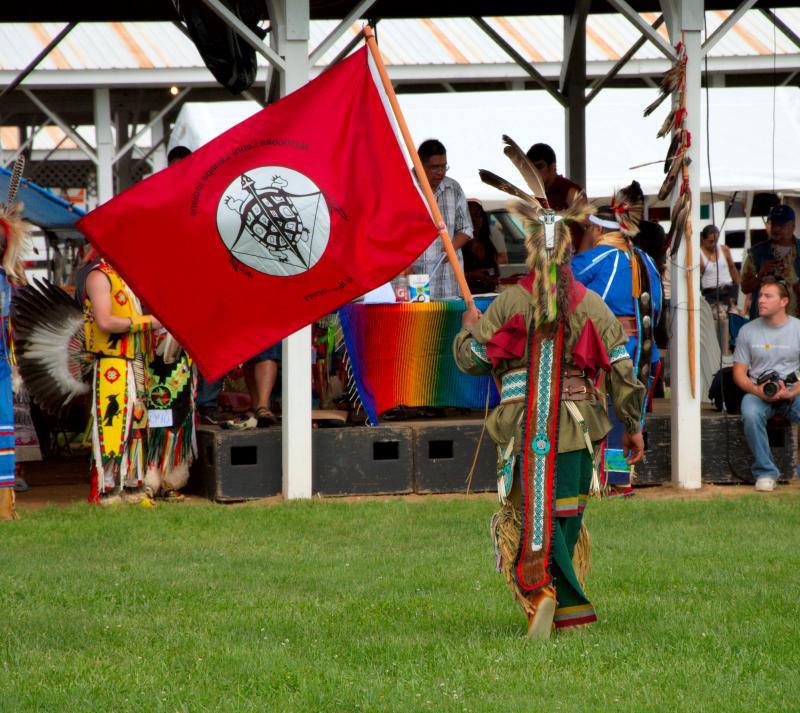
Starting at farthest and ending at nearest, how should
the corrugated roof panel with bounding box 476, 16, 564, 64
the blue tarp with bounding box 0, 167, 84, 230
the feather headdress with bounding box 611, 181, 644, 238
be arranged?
the corrugated roof panel with bounding box 476, 16, 564, 64 → the blue tarp with bounding box 0, 167, 84, 230 → the feather headdress with bounding box 611, 181, 644, 238

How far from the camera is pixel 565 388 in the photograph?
546cm

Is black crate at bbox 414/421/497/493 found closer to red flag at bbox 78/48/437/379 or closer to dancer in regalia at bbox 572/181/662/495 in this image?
dancer in regalia at bbox 572/181/662/495

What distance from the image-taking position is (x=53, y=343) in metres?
9.48

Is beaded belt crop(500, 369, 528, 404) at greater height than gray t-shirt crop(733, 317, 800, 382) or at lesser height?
lesser

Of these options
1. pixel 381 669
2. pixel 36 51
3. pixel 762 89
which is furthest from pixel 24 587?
pixel 36 51

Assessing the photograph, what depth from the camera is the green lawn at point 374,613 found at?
186 inches

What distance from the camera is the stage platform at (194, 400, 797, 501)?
9.29m

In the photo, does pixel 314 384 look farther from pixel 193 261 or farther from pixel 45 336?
pixel 193 261

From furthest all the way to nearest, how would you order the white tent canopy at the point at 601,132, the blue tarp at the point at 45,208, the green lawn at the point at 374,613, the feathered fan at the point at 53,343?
the white tent canopy at the point at 601,132
the blue tarp at the point at 45,208
the feathered fan at the point at 53,343
the green lawn at the point at 374,613

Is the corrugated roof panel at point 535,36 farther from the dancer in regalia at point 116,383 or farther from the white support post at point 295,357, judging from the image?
the dancer in regalia at point 116,383

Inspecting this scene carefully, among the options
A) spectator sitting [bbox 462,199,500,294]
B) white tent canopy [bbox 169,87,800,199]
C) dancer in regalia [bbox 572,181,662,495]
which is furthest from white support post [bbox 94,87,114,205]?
dancer in regalia [bbox 572,181,662,495]

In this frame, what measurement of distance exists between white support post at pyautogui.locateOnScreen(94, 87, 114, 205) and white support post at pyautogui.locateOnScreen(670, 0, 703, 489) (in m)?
10.8

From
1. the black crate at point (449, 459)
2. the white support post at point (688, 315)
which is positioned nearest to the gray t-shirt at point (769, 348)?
the white support post at point (688, 315)

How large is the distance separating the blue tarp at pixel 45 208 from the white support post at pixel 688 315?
435 centimetres
